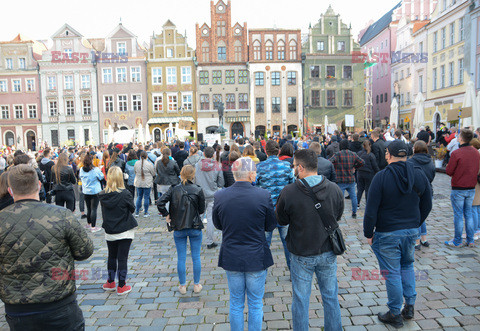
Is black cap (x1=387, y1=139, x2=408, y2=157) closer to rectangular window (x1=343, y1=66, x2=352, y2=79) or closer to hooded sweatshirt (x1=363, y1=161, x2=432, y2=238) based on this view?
hooded sweatshirt (x1=363, y1=161, x2=432, y2=238)

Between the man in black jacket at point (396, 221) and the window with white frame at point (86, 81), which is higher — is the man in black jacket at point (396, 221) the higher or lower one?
the lower one

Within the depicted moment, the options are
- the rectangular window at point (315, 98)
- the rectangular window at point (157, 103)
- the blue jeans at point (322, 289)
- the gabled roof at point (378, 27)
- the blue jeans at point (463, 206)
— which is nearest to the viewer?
the blue jeans at point (322, 289)

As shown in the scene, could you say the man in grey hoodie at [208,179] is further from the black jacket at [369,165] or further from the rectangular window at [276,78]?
the rectangular window at [276,78]

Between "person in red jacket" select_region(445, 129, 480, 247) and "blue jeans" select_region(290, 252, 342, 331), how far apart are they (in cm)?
395

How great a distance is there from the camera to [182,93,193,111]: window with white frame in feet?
140

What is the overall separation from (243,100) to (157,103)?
959cm

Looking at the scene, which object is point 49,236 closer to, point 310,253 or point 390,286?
point 310,253

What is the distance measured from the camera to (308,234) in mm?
3580

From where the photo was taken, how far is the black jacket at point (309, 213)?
3.55m

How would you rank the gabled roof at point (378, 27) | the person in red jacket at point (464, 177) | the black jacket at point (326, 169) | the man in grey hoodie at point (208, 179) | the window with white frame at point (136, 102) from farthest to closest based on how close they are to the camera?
the gabled roof at point (378, 27) < the window with white frame at point (136, 102) < the man in grey hoodie at point (208, 179) < the black jacket at point (326, 169) < the person in red jacket at point (464, 177)

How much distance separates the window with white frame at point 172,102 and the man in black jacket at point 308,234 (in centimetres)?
4018

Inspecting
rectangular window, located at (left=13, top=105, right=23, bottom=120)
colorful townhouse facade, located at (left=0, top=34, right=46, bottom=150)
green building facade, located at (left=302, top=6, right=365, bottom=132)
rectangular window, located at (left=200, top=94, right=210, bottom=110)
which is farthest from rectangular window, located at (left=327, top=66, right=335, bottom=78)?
rectangular window, located at (left=13, top=105, right=23, bottom=120)

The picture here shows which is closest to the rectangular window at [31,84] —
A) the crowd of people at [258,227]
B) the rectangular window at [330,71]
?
the rectangular window at [330,71]

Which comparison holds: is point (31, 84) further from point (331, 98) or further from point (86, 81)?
point (331, 98)
